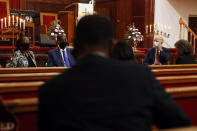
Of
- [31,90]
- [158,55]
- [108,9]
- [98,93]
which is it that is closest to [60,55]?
[158,55]

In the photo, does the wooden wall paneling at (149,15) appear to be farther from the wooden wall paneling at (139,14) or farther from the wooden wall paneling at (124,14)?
the wooden wall paneling at (124,14)

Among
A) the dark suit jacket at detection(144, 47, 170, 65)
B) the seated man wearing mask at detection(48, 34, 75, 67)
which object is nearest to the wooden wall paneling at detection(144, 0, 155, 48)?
the dark suit jacket at detection(144, 47, 170, 65)

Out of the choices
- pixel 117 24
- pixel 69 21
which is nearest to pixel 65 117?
pixel 69 21

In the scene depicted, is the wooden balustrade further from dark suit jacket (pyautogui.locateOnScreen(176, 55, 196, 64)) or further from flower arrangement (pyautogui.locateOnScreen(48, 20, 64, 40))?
flower arrangement (pyautogui.locateOnScreen(48, 20, 64, 40))

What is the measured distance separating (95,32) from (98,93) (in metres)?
0.29

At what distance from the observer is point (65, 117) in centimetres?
128

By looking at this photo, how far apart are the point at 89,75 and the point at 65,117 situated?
0.70 ft

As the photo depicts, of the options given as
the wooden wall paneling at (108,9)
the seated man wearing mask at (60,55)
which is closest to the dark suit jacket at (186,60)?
the seated man wearing mask at (60,55)

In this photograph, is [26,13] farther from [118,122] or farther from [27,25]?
[118,122]

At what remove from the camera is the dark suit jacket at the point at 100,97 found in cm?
124

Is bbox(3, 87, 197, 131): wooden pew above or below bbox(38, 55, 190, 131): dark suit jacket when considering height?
below

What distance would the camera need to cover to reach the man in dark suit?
1.25 metres

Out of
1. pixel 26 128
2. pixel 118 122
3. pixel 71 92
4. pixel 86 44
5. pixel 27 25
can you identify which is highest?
pixel 27 25

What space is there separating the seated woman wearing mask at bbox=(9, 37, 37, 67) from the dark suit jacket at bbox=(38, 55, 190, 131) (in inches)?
133
